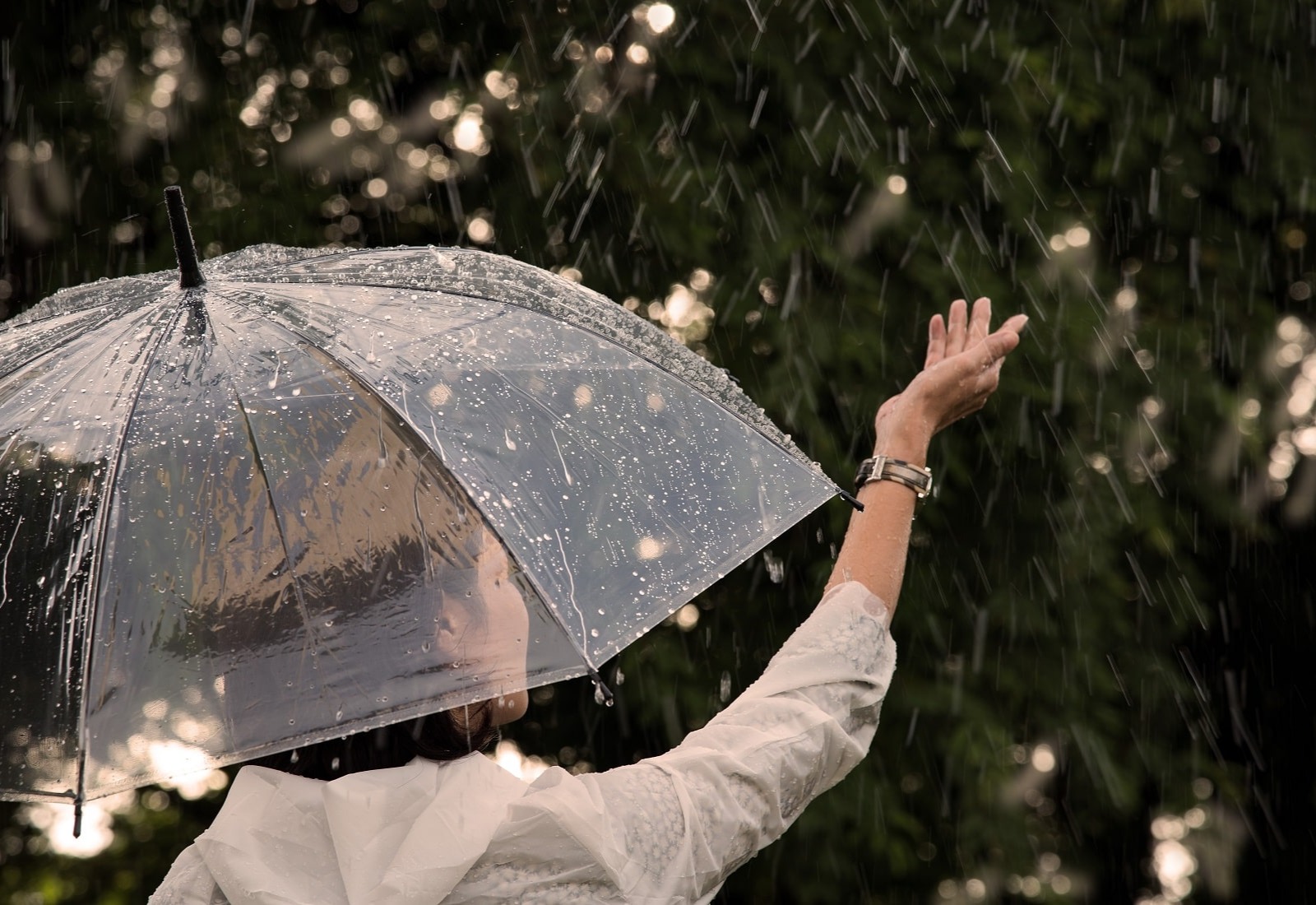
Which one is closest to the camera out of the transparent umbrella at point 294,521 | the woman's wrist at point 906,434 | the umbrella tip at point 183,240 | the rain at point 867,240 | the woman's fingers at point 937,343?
the transparent umbrella at point 294,521

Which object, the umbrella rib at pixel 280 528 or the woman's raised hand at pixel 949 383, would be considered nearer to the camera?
the umbrella rib at pixel 280 528

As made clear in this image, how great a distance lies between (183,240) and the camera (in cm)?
184

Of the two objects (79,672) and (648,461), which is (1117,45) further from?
(79,672)

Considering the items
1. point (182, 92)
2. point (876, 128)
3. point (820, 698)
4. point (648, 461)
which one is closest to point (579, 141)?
point (876, 128)

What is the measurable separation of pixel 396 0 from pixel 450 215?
2.19ft

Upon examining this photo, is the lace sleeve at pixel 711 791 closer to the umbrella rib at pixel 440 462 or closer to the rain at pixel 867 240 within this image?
the umbrella rib at pixel 440 462

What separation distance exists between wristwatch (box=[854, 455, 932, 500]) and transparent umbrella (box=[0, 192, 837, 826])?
3.5 inches

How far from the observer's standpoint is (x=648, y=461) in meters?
1.99

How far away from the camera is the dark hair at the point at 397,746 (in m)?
1.69

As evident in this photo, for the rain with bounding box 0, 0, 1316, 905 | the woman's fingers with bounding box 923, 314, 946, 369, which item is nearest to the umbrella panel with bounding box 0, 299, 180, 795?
the woman's fingers with bounding box 923, 314, 946, 369

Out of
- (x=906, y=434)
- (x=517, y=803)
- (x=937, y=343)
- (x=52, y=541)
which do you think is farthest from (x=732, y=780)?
(x=52, y=541)

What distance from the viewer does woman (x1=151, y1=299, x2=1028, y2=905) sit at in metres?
1.58

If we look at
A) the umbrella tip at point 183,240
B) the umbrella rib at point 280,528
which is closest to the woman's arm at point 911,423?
the umbrella rib at point 280,528

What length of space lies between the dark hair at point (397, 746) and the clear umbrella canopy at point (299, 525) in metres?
0.07
